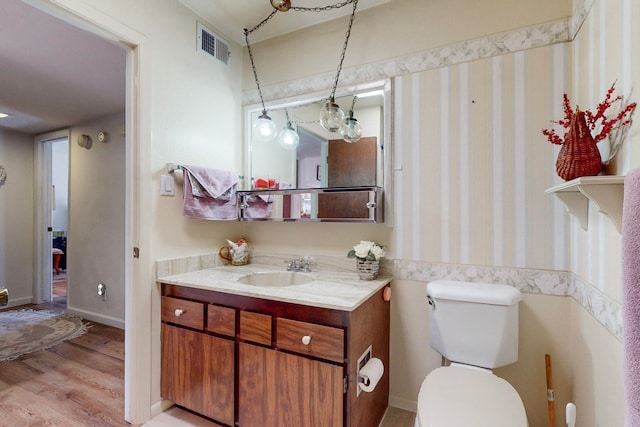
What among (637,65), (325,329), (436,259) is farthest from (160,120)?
(637,65)

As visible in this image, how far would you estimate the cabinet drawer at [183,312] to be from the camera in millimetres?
1632

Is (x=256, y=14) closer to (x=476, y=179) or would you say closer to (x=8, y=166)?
(x=476, y=179)

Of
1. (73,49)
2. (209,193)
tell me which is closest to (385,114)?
(209,193)

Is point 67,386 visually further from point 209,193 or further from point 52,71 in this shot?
point 52,71

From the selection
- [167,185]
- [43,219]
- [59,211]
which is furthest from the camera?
[59,211]

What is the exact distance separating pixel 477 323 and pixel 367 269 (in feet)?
1.90

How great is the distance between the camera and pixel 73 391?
78.6 inches

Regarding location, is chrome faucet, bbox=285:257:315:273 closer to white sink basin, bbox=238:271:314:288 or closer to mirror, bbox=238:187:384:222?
white sink basin, bbox=238:271:314:288

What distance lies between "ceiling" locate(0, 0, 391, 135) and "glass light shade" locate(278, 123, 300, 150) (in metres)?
0.69

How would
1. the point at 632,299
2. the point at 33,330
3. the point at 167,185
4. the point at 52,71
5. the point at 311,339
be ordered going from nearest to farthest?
the point at 632,299, the point at 311,339, the point at 167,185, the point at 52,71, the point at 33,330

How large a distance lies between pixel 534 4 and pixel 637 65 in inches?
36.8

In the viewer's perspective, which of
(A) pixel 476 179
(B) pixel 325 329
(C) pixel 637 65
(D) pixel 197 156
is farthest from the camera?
(D) pixel 197 156

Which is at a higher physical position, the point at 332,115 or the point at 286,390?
the point at 332,115

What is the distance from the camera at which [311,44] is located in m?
2.08
